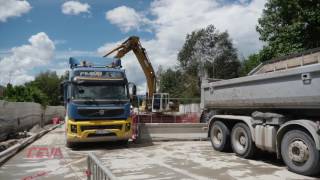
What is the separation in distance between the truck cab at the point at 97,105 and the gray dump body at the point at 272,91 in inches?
134

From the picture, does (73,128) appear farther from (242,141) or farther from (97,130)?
(242,141)

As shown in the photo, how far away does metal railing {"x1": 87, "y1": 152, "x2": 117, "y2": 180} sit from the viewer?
542 cm

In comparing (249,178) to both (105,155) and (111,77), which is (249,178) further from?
(111,77)

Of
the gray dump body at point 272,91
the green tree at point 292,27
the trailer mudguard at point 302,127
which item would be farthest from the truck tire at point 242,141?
the green tree at point 292,27

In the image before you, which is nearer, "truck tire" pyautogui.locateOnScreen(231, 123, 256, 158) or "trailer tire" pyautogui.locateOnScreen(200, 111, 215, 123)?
"truck tire" pyautogui.locateOnScreen(231, 123, 256, 158)

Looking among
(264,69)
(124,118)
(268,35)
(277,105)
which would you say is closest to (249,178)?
(277,105)

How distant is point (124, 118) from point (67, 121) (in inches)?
78.4

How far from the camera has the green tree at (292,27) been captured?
21875 mm

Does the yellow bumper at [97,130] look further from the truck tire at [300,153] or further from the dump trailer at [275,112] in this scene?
the truck tire at [300,153]

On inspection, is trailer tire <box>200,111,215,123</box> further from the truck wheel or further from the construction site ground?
the construction site ground

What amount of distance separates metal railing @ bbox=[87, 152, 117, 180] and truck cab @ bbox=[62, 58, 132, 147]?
7.33 metres

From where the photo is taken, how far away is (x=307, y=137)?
29.5 feet

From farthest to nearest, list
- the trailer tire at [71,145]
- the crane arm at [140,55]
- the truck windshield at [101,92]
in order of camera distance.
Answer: the crane arm at [140,55] → the trailer tire at [71,145] → the truck windshield at [101,92]

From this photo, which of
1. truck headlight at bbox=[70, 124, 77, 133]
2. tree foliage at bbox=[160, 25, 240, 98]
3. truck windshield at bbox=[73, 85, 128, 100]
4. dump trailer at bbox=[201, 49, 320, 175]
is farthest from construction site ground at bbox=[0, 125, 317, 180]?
tree foliage at bbox=[160, 25, 240, 98]
